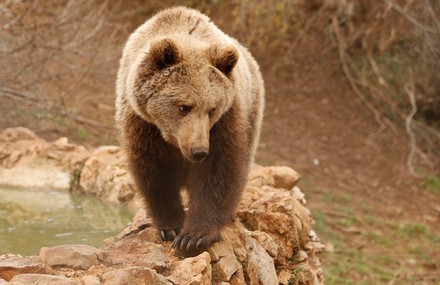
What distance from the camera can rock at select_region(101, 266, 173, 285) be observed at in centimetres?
322

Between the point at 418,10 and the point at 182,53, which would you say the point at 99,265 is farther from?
the point at 418,10

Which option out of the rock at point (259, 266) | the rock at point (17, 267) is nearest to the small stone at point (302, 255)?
the rock at point (259, 266)

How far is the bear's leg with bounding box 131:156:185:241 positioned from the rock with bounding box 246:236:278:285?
1.83 feet

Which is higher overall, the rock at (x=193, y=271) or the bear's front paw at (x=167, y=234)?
the rock at (x=193, y=271)

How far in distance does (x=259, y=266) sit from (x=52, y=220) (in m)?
2.64

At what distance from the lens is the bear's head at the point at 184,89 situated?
156 inches

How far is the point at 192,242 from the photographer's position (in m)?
4.09

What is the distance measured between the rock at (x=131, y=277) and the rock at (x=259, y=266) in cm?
115

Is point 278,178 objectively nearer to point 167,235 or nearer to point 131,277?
point 167,235

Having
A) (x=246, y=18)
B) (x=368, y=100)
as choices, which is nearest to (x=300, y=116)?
(x=368, y=100)

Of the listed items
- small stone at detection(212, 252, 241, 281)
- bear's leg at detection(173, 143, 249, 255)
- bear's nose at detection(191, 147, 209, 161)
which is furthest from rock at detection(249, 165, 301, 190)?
bear's nose at detection(191, 147, 209, 161)

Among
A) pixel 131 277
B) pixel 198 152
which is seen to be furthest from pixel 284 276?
pixel 131 277

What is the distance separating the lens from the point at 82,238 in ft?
18.1

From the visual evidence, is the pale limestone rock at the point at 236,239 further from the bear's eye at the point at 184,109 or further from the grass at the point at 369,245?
the grass at the point at 369,245
